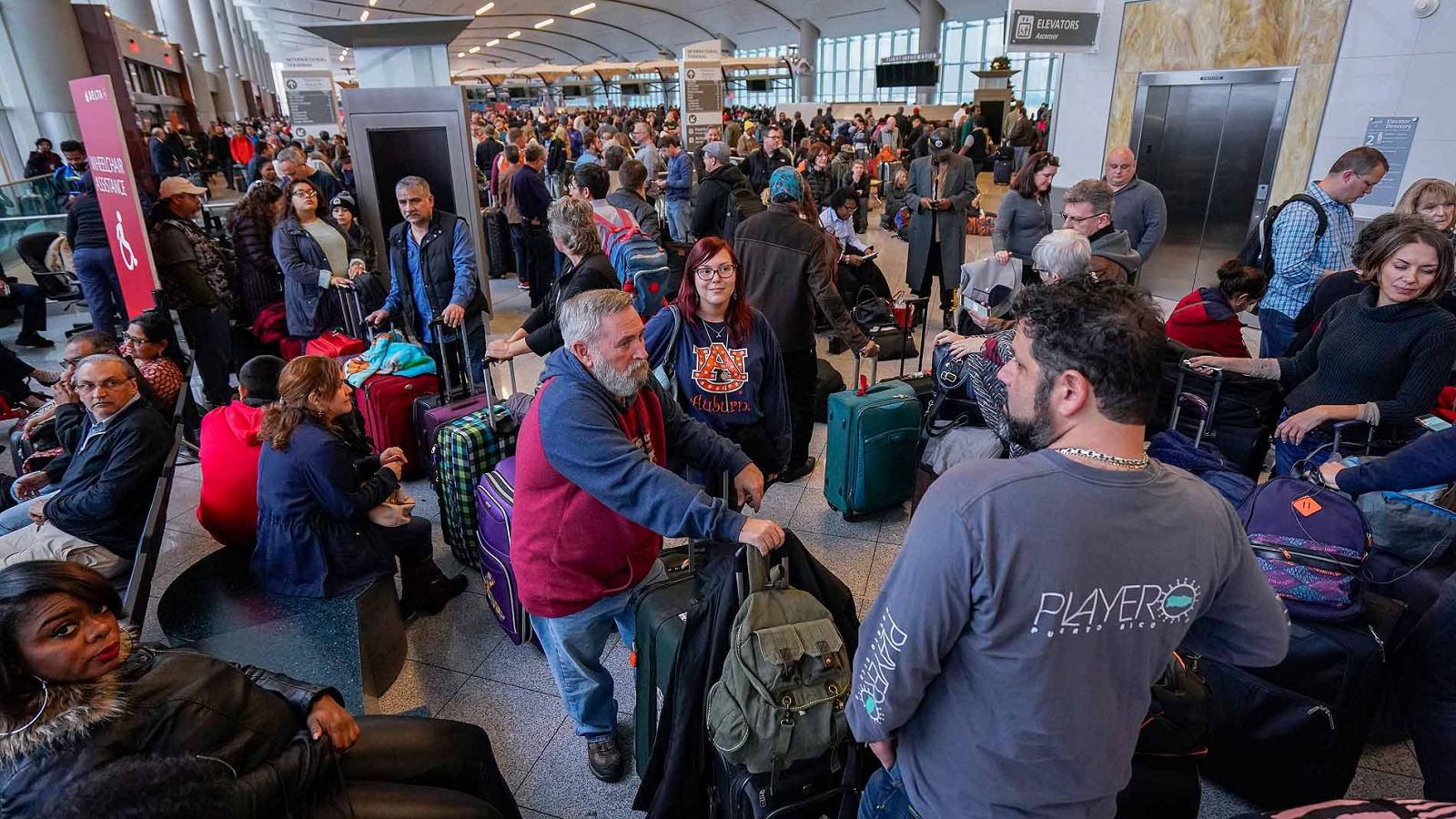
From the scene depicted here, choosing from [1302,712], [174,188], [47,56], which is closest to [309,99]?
[47,56]

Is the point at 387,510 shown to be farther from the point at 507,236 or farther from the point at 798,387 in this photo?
the point at 507,236

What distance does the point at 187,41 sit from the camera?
95.3 feet

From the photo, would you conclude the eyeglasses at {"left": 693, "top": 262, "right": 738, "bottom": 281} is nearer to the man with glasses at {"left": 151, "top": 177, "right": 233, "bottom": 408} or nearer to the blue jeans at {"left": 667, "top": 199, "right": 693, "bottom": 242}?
the man with glasses at {"left": 151, "top": 177, "right": 233, "bottom": 408}

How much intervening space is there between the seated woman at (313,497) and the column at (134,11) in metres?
28.3

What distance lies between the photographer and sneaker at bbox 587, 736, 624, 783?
253 cm

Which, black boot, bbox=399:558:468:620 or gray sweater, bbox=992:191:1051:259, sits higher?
gray sweater, bbox=992:191:1051:259

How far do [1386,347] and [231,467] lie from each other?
15.0ft

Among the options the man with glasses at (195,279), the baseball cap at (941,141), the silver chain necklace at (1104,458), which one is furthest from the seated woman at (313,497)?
the baseball cap at (941,141)

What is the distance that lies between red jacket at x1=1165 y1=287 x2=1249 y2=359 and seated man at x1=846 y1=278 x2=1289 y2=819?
2.97 m

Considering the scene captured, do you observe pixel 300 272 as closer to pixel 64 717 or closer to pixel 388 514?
pixel 388 514

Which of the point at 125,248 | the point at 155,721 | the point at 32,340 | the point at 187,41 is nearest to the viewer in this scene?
the point at 155,721

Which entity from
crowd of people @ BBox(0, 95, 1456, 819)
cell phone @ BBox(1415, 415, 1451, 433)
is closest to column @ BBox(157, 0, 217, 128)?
crowd of people @ BBox(0, 95, 1456, 819)

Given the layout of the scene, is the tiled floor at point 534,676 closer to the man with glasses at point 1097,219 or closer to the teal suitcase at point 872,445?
the teal suitcase at point 872,445

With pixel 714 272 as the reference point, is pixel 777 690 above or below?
below
